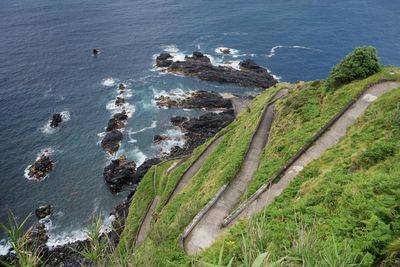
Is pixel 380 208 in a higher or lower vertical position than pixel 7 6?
higher

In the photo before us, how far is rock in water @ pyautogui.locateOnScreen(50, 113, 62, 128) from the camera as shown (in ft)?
247

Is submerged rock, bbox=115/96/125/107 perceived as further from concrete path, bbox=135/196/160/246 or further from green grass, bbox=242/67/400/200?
green grass, bbox=242/67/400/200

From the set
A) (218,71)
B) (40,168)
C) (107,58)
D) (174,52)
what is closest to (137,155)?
(40,168)

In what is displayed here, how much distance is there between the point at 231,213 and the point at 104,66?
3177 inches

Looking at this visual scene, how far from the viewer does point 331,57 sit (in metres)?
99.2

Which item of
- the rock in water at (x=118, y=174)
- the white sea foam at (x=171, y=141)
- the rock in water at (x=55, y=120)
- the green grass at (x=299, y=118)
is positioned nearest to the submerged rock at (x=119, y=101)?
the rock in water at (x=55, y=120)

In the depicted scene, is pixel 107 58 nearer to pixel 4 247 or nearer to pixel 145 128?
pixel 145 128

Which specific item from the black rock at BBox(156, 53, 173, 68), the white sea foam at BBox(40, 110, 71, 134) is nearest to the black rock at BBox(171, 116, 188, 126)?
the white sea foam at BBox(40, 110, 71, 134)

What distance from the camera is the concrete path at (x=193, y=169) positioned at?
146 feet

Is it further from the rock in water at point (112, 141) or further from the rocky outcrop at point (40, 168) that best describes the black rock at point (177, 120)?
the rocky outcrop at point (40, 168)

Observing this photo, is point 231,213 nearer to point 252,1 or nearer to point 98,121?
point 98,121

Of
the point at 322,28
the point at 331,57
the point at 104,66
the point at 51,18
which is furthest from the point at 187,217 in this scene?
the point at 51,18

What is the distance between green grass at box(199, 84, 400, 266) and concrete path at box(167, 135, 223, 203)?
67.2ft

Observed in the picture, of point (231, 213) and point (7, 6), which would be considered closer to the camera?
point (231, 213)
